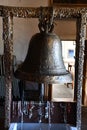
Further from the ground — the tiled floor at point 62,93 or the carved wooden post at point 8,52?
the carved wooden post at point 8,52

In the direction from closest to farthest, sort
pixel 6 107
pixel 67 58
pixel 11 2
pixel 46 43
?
pixel 46 43
pixel 6 107
pixel 11 2
pixel 67 58

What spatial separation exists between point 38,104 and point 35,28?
3618 millimetres

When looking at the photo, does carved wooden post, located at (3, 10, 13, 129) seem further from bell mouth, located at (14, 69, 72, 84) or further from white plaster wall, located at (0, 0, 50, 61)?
white plaster wall, located at (0, 0, 50, 61)

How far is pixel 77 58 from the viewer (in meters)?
1.74

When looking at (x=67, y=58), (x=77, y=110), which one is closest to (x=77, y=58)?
(x=77, y=110)

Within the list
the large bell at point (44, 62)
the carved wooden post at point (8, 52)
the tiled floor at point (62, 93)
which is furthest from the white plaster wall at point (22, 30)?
the large bell at point (44, 62)

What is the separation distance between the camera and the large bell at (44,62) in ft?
5.01


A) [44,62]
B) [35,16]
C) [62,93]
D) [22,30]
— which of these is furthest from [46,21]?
[62,93]

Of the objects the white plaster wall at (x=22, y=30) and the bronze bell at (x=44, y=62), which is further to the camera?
the white plaster wall at (x=22, y=30)

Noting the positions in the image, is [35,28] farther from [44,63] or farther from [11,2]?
[44,63]

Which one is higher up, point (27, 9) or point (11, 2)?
point (11, 2)

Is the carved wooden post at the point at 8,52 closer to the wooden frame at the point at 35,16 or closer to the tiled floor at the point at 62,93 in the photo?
the wooden frame at the point at 35,16

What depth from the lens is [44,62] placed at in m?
1.57

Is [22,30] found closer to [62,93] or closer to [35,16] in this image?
[62,93]
